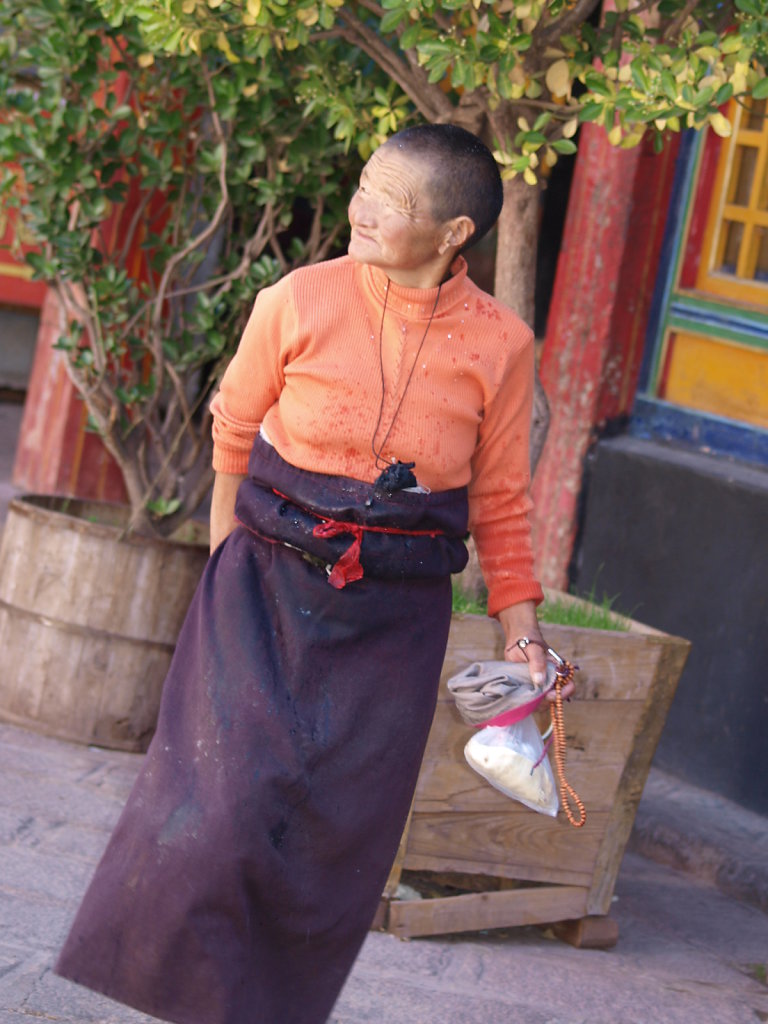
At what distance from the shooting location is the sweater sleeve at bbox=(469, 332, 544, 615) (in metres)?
2.51

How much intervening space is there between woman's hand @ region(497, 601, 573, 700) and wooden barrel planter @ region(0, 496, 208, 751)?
6.35ft

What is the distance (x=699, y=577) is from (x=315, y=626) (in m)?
2.71

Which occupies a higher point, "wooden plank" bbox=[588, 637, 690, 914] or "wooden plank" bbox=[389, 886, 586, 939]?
"wooden plank" bbox=[588, 637, 690, 914]

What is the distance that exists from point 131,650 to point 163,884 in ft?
7.04

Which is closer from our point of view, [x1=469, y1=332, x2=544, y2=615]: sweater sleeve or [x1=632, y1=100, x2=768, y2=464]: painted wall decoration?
[x1=469, y1=332, x2=544, y2=615]: sweater sleeve

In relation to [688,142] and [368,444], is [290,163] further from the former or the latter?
[368,444]

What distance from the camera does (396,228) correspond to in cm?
232

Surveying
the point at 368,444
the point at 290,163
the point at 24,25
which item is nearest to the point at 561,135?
the point at 290,163

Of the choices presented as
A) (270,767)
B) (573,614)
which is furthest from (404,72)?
(270,767)

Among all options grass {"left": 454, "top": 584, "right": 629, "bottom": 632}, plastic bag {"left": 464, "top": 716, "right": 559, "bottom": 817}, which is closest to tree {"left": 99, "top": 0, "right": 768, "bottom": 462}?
grass {"left": 454, "top": 584, "right": 629, "bottom": 632}

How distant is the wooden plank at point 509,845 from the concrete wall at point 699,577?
1.18 metres

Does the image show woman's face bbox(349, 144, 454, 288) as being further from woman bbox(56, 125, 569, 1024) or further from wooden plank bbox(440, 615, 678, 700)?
wooden plank bbox(440, 615, 678, 700)

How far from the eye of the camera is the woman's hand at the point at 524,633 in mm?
2604

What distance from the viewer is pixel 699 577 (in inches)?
190
